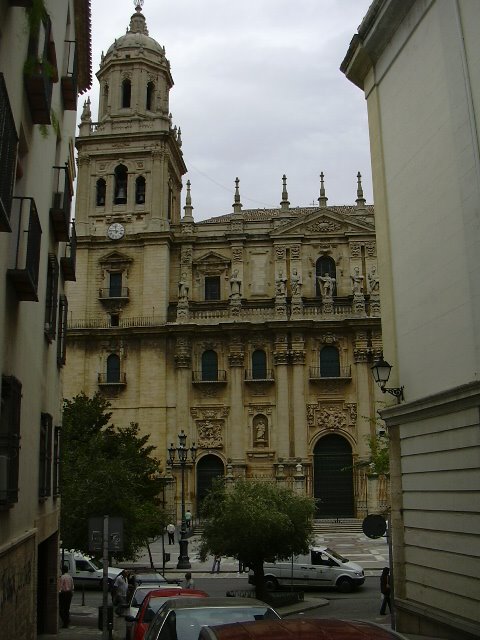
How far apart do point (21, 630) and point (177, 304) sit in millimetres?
35693

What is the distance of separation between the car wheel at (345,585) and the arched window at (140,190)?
97.2 ft

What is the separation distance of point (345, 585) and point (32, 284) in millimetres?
18023

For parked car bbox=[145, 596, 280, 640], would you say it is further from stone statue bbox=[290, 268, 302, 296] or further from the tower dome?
the tower dome

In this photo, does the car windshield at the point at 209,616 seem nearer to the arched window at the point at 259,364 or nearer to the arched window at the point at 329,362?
the arched window at the point at 259,364

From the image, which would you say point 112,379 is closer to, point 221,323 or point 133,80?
point 221,323

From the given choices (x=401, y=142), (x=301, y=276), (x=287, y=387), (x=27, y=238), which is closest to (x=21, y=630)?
(x=27, y=238)

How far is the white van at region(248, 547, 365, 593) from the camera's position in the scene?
2358cm

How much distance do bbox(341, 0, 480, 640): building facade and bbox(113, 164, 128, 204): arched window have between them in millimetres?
34104

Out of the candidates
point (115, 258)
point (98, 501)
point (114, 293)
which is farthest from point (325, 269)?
point (98, 501)

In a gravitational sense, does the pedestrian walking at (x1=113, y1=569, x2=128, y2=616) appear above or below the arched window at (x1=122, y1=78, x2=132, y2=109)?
below

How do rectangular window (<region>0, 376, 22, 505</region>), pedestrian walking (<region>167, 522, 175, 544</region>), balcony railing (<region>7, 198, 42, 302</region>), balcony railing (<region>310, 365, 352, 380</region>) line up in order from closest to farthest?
rectangular window (<region>0, 376, 22, 505</region>), balcony railing (<region>7, 198, 42, 302</region>), pedestrian walking (<region>167, 522, 175, 544</region>), balcony railing (<region>310, 365, 352, 380</region>)

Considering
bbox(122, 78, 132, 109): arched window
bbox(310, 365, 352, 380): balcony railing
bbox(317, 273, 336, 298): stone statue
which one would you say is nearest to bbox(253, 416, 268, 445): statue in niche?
bbox(310, 365, 352, 380): balcony railing

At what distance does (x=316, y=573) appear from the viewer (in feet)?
78.4

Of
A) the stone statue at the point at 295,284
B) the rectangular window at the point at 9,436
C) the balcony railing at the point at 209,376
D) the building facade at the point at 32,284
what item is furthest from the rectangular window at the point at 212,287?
the rectangular window at the point at 9,436
